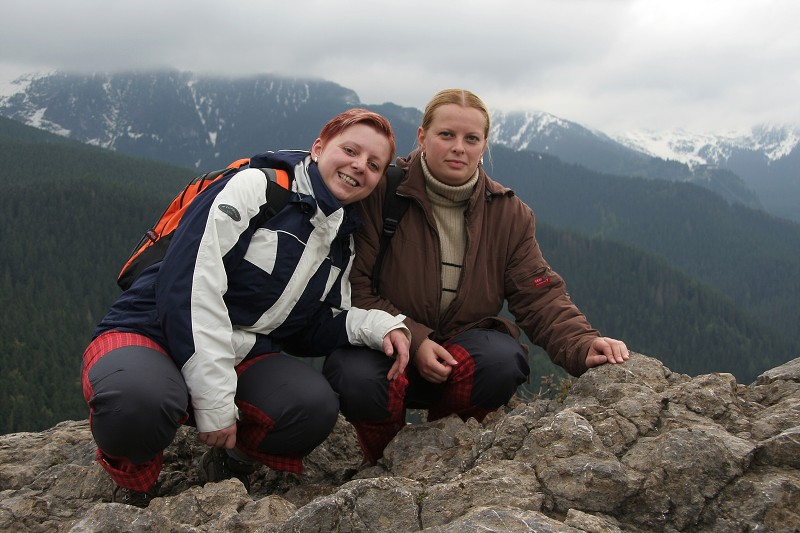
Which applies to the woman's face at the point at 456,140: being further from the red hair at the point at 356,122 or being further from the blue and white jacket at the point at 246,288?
the blue and white jacket at the point at 246,288


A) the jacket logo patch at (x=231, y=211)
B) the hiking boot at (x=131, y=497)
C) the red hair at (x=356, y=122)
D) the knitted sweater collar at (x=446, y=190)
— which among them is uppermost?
the red hair at (x=356, y=122)

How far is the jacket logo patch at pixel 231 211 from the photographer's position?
385 cm

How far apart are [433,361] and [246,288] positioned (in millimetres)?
1367

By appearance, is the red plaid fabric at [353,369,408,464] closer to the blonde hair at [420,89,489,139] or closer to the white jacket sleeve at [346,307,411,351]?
the white jacket sleeve at [346,307,411,351]

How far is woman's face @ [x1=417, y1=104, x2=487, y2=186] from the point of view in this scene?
464 centimetres

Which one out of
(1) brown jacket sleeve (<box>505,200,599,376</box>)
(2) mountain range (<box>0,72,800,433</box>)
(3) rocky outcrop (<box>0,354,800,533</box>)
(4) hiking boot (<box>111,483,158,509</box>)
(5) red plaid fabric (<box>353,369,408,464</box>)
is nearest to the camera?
(3) rocky outcrop (<box>0,354,800,533</box>)

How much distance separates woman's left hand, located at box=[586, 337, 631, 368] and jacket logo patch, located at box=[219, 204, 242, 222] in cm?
264

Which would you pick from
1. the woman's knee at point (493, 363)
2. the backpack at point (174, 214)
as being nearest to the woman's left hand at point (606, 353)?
the woman's knee at point (493, 363)

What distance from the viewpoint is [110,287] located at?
10081 centimetres

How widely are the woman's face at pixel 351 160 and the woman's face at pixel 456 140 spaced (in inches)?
19.0

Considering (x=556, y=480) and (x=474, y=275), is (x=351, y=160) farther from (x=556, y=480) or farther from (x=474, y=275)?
(x=556, y=480)

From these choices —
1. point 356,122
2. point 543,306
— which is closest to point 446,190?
point 356,122

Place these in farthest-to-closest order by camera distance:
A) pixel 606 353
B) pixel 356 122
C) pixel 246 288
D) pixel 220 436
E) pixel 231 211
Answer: pixel 606 353 → pixel 356 122 → pixel 246 288 → pixel 231 211 → pixel 220 436

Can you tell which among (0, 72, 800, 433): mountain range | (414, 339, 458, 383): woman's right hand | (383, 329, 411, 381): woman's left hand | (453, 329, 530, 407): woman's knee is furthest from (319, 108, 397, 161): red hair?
(0, 72, 800, 433): mountain range
